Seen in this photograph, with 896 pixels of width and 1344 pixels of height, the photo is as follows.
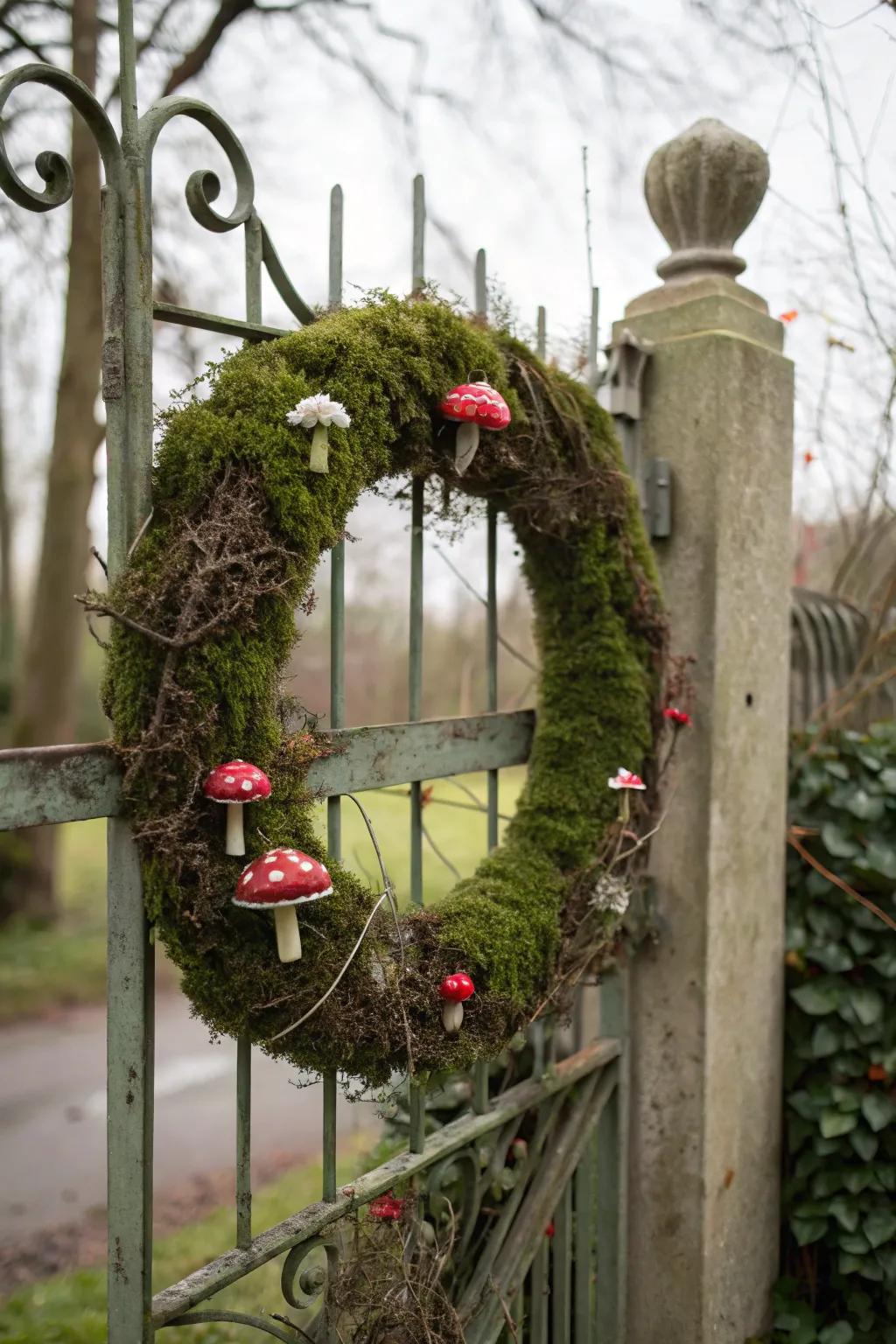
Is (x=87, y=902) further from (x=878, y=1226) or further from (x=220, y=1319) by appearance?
(x=220, y=1319)

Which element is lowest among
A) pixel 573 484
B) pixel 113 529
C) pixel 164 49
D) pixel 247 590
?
pixel 247 590

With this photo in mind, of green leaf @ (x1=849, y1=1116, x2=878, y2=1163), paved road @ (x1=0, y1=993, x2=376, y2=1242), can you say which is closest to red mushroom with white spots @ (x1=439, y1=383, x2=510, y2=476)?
green leaf @ (x1=849, y1=1116, x2=878, y2=1163)

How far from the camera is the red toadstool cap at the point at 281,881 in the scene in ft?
4.71

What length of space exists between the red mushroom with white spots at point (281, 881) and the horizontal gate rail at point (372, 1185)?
0.68m

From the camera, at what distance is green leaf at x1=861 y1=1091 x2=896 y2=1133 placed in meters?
2.70

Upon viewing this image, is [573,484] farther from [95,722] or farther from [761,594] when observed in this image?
[95,722]

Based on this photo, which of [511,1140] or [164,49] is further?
[164,49]

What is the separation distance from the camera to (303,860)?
1474mm

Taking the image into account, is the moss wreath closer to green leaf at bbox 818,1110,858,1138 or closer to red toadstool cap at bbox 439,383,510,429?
red toadstool cap at bbox 439,383,510,429

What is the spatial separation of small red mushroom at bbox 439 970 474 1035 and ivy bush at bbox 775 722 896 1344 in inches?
61.9

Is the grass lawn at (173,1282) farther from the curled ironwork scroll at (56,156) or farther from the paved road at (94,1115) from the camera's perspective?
the curled ironwork scroll at (56,156)

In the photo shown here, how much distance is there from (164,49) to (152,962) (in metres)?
8.04

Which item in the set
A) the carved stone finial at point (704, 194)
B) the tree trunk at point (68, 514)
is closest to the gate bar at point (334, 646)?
the carved stone finial at point (704, 194)

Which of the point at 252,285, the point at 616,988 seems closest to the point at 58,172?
the point at 252,285
